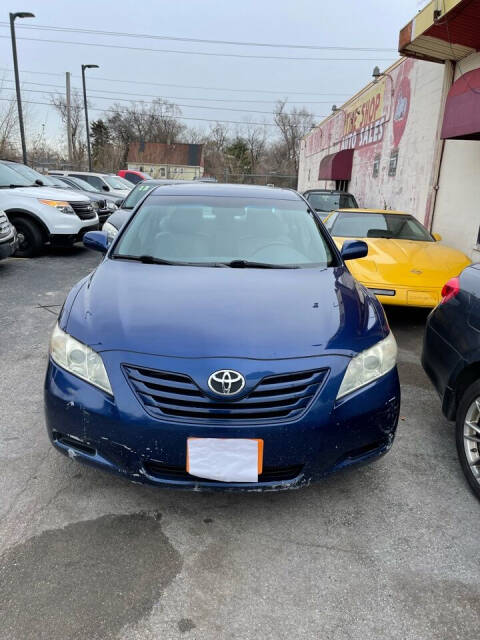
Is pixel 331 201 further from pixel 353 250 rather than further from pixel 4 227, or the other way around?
pixel 353 250

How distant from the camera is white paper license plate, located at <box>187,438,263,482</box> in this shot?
2031 millimetres

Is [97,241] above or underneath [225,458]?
above

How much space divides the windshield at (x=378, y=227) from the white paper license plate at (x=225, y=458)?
17.6 feet

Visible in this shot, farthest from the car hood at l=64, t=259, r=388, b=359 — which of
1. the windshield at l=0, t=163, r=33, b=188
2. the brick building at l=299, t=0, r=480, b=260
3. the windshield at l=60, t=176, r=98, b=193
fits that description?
the windshield at l=60, t=176, r=98, b=193

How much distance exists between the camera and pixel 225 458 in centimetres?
205

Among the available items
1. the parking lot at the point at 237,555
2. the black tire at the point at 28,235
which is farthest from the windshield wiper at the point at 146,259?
the black tire at the point at 28,235

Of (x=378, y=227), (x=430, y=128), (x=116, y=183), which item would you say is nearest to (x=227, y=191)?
(x=378, y=227)

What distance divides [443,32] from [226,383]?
888cm

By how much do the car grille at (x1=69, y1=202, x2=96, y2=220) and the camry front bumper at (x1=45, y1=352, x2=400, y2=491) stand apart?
26.2 feet

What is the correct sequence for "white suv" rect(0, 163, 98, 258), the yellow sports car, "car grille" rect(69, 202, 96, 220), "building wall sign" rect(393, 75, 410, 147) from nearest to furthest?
1. the yellow sports car
2. "white suv" rect(0, 163, 98, 258)
3. "car grille" rect(69, 202, 96, 220)
4. "building wall sign" rect(393, 75, 410, 147)

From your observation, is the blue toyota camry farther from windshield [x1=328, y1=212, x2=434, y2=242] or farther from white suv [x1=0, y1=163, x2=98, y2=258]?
white suv [x1=0, y1=163, x2=98, y2=258]

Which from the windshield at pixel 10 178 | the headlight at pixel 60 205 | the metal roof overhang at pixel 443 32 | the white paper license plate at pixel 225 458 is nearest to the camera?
the white paper license plate at pixel 225 458

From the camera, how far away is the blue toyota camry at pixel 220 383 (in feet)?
6.75

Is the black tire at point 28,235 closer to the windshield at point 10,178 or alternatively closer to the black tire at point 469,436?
the windshield at point 10,178
